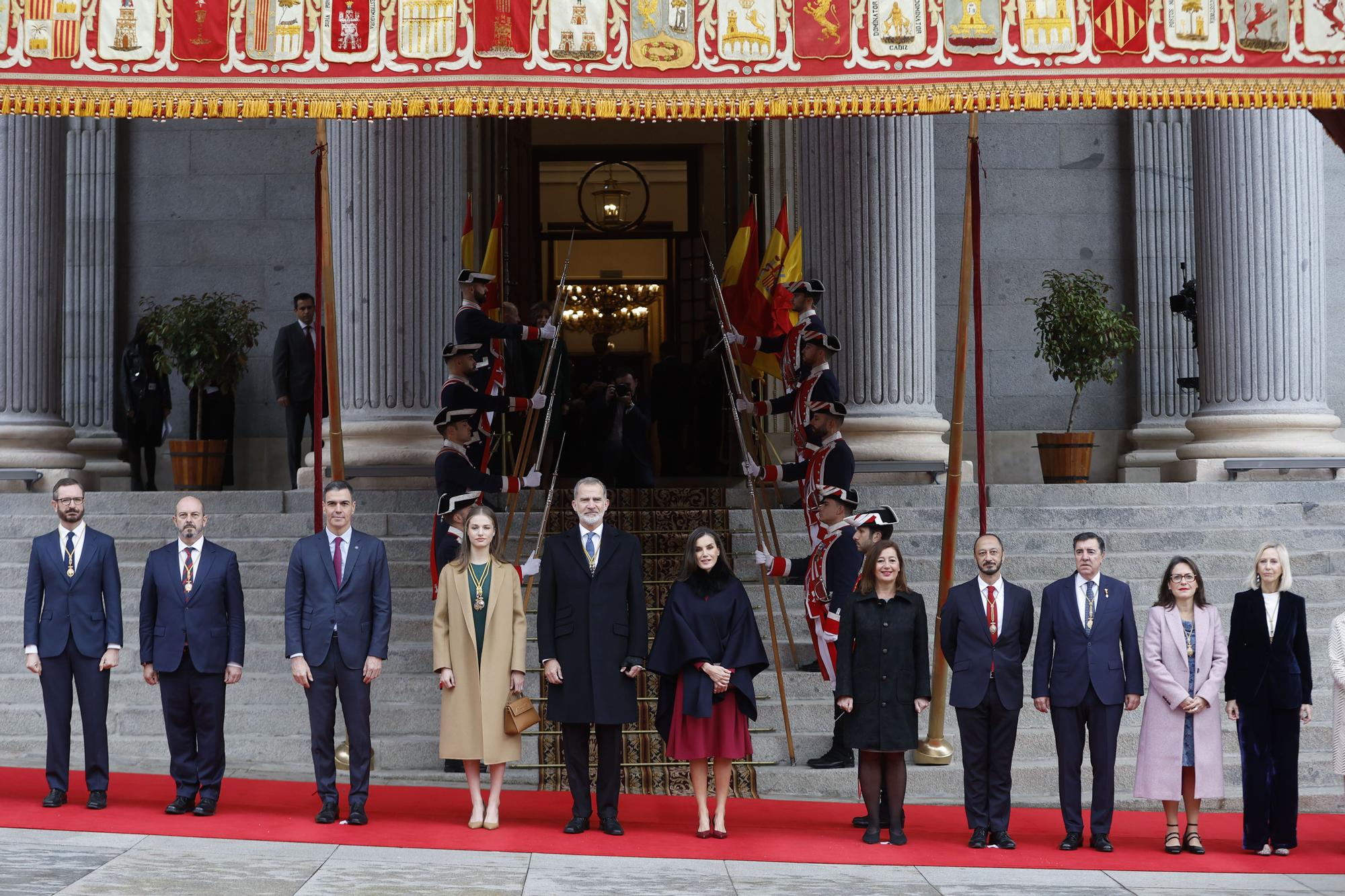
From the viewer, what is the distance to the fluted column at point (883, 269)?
14078mm

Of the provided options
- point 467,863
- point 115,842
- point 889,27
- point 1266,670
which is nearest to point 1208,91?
point 889,27

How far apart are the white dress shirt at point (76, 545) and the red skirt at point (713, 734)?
10.3 feet

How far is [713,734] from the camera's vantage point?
27.0 feet

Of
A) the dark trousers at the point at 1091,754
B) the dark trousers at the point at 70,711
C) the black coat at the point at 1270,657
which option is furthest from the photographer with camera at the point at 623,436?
the black coat at the point at 1270,657

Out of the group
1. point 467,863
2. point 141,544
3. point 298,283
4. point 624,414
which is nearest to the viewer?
point 467,863

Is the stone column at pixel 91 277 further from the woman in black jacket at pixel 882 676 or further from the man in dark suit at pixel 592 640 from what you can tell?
the woman in black jacket at pixel 882 676

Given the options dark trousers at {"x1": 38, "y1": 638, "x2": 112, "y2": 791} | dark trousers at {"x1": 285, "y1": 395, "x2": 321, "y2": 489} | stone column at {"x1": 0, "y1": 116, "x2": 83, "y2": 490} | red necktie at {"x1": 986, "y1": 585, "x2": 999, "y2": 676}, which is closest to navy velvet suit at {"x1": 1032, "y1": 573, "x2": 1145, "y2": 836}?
red necktie at {"x1": 986, "y1": 585, "x2": 999, "y2": 676}

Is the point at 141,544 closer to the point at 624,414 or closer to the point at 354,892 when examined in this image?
the point at 624,414

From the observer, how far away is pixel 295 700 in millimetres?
10359

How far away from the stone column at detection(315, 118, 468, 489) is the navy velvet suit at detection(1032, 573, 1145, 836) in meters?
7.23

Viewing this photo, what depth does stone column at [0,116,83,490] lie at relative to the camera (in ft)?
47.8

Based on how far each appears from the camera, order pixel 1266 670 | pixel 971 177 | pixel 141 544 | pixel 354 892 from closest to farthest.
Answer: pixel 354 892 < pixel 1266 670 < pixel 971 177 < pixel 141 544

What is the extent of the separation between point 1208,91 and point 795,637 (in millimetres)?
5189

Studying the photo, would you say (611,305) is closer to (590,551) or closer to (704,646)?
(590,551)
